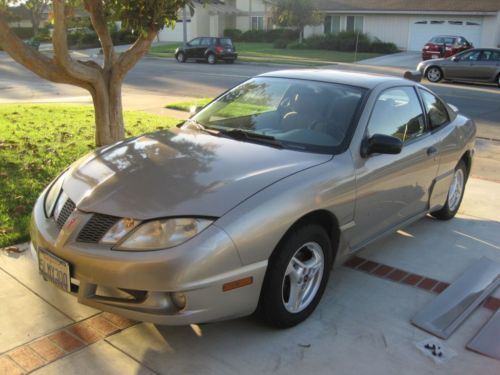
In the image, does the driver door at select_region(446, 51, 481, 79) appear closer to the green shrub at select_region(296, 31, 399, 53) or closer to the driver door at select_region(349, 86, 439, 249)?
the green shrub at select_region(296, 31, 399, 53)

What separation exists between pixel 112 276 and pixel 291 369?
113 cm

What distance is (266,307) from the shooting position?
3328 millimetres

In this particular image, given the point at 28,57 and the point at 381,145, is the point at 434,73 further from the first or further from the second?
the point at 381,145

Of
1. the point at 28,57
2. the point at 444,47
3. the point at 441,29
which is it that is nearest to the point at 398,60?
the point at 444,47

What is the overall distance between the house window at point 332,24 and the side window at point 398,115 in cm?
4046

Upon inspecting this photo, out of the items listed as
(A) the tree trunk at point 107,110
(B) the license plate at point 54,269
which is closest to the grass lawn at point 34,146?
(A) the tree trunk at point 107,110

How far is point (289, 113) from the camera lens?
172 inches

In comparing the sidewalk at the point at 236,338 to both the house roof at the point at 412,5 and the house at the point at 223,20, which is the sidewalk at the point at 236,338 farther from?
the house at the point at 223,20

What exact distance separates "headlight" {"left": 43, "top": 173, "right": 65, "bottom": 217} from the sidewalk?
0.65m

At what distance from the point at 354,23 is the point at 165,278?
139 ft

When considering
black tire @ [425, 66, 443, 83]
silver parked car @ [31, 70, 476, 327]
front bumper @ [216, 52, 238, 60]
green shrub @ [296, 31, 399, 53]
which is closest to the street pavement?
silver parked car @ [31, 70, 476, 327]

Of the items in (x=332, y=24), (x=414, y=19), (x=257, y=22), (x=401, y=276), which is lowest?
(x=401, y=276)

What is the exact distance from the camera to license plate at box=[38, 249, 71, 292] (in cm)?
315

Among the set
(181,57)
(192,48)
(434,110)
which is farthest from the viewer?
(181,57)
